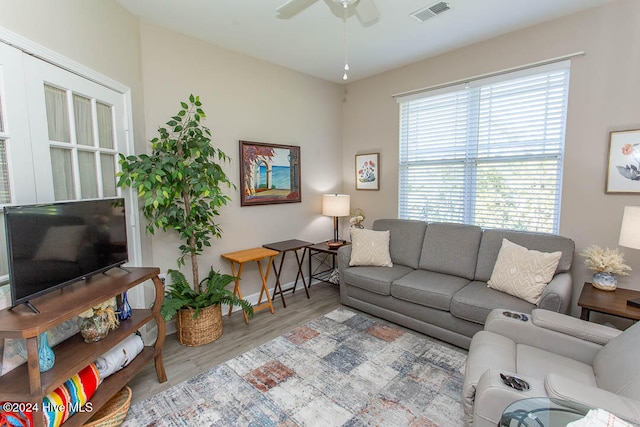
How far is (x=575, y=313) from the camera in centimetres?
281

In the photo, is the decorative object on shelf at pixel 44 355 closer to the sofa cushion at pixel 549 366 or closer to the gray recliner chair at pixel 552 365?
the gray recliner chair at pixel 552 365

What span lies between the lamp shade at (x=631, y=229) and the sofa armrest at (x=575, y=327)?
28.6 inches

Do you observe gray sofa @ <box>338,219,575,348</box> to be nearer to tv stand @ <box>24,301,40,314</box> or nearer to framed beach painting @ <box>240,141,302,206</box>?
framed beach painting @ <box>240,141,302,206</box>

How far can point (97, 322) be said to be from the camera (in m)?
1.79

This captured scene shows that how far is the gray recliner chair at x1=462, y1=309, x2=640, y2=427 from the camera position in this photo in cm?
129

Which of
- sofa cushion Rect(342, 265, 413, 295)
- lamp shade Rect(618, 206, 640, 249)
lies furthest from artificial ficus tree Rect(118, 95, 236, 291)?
lamp shade Rect(618, 206, 640, 249)

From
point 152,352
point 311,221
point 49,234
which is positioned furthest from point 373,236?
point 49,234

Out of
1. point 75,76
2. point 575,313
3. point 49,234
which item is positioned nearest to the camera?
point 49,234

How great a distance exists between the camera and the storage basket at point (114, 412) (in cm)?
171

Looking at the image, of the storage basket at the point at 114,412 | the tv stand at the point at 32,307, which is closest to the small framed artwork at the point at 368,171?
the storage basket at the point at 114,412

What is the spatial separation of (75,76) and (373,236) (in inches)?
119

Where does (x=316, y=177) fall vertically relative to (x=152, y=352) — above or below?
above

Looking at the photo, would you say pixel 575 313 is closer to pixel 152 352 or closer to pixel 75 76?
pixel 152 352

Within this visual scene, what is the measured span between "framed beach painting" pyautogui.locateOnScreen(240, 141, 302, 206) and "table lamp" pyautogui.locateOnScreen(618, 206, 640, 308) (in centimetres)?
319
